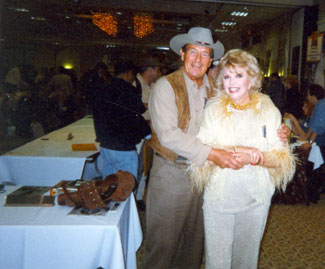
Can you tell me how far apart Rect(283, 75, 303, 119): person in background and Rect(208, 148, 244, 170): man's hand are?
5.32m

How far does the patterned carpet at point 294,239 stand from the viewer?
2.66 meters

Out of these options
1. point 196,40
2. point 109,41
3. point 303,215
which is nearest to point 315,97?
point 303,215

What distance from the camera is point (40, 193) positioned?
1.82 meters

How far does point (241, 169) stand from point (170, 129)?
18.1 inches

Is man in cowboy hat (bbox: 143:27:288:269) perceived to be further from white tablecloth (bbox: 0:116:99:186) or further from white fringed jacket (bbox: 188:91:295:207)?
white tablecloth (bbox: 0:116:99:186)

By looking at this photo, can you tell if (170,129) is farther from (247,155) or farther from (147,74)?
(147,74)

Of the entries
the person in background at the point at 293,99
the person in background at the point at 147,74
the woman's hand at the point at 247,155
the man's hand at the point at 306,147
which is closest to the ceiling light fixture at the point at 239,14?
the person in background at the point at 293,99

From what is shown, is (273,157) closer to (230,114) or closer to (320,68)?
(230,114)

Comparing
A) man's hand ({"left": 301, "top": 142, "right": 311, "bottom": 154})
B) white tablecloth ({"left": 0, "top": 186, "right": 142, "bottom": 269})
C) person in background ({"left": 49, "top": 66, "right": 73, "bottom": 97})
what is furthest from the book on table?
person in background ({"left": 49, "top": 66, "right": 73, "bottom": 97})

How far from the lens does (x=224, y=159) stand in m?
1.55

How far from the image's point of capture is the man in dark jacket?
275 centimetres

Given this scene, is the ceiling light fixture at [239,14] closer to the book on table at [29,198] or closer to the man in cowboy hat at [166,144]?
the man in cowboy hat at [166,144]

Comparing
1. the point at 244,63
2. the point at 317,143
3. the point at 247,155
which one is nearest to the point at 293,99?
the point at 317,143

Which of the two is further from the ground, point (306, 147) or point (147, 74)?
point (147, 74)
